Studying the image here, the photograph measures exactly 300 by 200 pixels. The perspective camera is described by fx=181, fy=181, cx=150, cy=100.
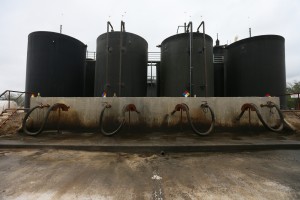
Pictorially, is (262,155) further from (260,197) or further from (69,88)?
(69,88)

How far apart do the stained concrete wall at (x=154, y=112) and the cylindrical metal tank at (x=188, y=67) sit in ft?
5.53

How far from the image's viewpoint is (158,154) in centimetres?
396

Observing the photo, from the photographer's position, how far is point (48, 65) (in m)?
8.51

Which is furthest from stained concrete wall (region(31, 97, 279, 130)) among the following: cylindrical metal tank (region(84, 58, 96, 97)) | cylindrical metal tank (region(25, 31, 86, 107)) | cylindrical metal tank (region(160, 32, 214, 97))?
cylindrical metal tank (region(84, 58, 96, 97))

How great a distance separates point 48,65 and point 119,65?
349 cm

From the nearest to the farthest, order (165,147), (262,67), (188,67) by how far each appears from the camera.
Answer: (165,147), (188,67), (262,67)

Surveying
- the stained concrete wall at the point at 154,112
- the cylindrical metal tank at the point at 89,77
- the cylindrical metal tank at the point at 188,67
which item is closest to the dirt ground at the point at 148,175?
A: the stained concrete wall at the point at 154,112

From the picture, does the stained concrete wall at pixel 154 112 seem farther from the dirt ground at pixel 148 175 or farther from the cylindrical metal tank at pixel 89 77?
the cylindrical metal tank at pixel 89 77

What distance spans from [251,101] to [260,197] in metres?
4.83

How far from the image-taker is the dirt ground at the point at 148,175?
2174mm

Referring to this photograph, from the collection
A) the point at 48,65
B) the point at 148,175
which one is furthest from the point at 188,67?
the point at 48,65

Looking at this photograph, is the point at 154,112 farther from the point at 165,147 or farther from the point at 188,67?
the point at 188,67

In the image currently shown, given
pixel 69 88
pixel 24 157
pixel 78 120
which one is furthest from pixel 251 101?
pixel 69 88

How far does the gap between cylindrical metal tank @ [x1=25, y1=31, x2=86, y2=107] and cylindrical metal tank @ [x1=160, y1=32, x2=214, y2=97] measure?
16.3ft
